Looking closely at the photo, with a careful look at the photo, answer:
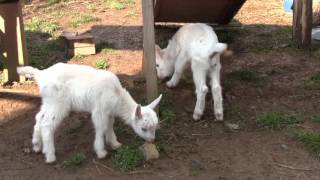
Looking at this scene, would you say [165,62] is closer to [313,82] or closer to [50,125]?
[313,82]

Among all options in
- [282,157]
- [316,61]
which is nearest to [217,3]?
[316,61]

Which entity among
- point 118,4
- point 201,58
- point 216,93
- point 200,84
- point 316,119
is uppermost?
point 118,4

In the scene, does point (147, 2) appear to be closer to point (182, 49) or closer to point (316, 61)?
point (182, 49)

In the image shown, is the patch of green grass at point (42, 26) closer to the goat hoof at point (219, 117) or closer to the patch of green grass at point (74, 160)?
the goat hoof at point (219, 117)

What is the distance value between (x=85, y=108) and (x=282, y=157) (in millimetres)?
2373

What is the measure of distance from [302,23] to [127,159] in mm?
5390

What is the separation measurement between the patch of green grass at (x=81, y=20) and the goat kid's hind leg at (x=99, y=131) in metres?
6.02

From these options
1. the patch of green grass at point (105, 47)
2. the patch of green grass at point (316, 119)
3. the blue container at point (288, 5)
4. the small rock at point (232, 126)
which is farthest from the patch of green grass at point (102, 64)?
the blue container at point (288, 5)

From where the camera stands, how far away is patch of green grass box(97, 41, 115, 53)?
10500 mm

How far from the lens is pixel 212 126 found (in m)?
7.53

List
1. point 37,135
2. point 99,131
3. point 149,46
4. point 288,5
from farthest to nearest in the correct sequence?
point 288,5 → point 149,46 → point 37,135 → point 99,131

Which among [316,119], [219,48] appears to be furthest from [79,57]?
[316,119]

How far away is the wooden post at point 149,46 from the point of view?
699 cm

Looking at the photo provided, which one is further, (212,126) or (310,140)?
(212,126)
